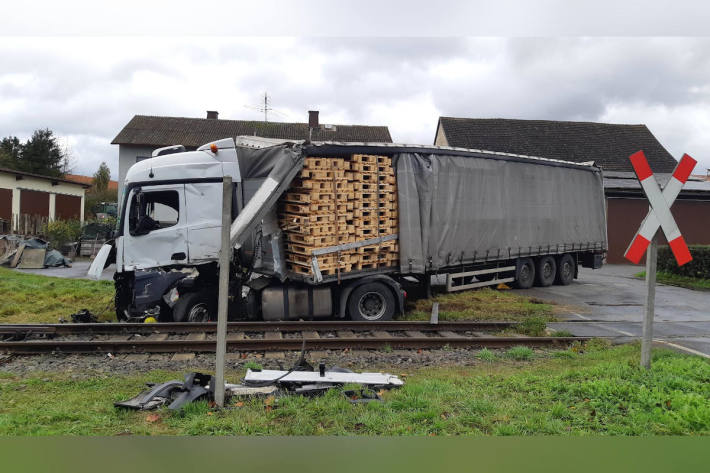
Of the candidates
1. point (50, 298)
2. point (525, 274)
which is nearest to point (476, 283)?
point (525, 274)

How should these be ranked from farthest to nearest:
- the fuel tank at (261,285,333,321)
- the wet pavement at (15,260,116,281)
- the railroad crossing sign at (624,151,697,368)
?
the wet pavement at (15,260,116,281)
the fuel tank at (261,285,333,321)
the railroad crossing sign at (624,151,697,368)

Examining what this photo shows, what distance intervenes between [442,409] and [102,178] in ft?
183

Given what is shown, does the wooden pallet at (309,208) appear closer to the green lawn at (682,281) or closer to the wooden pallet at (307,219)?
the wooden pallet at (307,219)

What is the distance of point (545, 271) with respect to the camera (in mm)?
15492

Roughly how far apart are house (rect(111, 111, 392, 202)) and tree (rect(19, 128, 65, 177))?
1679 centimetres

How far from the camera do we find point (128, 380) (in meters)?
6.44

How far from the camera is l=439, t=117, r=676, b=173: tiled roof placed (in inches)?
1308

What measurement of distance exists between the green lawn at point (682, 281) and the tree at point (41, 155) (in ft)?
155

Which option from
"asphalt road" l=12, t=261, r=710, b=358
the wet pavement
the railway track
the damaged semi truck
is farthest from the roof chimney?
the railway track

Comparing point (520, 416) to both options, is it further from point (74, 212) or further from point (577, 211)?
point (74, 212)

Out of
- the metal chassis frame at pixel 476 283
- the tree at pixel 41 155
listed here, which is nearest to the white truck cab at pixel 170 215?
the metal chassis frame at pixel 476 283

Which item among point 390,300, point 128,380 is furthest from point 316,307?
point 128,380

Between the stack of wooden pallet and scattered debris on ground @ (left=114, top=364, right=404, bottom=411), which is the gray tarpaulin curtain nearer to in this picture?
the stack of wooden pallet

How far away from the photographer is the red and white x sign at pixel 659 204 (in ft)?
17.7
